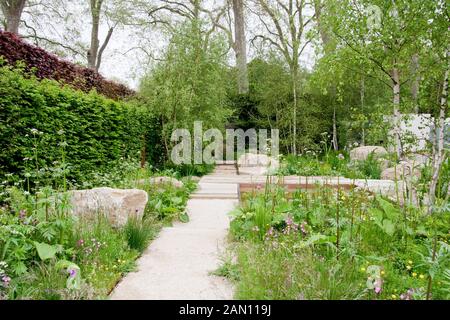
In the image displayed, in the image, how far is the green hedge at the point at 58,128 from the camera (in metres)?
4.19

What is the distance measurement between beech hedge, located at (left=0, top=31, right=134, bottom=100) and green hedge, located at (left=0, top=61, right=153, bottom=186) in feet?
1.24

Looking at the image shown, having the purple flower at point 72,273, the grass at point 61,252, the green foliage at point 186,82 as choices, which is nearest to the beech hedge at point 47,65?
the green foliage at point 186,82

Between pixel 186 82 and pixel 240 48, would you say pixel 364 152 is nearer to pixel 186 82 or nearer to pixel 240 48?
pixel 186 82

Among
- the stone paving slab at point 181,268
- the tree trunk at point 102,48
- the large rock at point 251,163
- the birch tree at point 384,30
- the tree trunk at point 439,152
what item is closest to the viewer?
the stone paving slab at point 181,268

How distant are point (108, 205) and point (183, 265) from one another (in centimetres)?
133

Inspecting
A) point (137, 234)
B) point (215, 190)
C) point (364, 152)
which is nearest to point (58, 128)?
point (137, 234)

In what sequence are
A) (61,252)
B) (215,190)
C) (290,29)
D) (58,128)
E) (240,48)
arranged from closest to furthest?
1. (61,252)
2. (58,128)
3. (215,190)
4. (290,29)
5. (240,48)

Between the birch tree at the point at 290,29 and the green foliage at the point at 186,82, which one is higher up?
the birch tree at the point at 290,29

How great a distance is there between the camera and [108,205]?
3.74 meters

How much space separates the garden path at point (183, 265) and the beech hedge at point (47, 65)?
12.5ft

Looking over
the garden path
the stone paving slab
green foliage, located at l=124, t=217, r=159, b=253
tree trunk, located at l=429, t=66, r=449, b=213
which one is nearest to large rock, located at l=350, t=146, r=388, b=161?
tree trunk, located at l=429, t=66, r=449, b=213

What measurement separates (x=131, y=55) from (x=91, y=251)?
19.7 m

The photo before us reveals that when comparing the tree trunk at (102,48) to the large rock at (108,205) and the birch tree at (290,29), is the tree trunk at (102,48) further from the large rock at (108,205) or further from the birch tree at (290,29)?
the large rock at (108,205)
